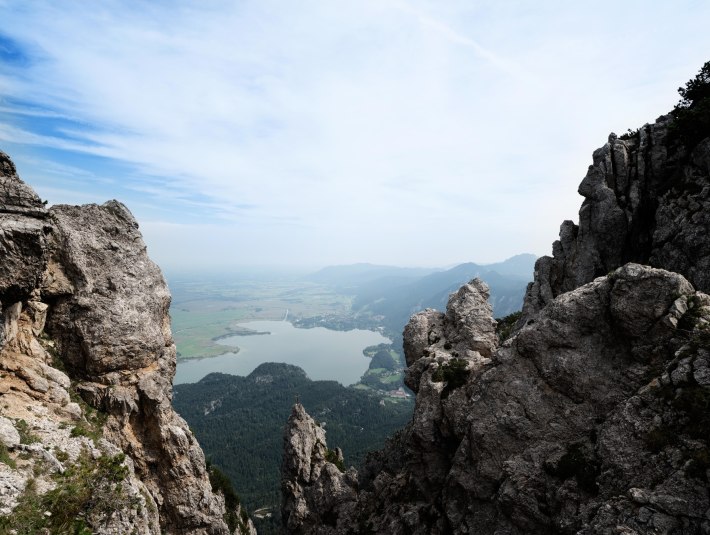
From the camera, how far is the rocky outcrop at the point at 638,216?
82.2ft

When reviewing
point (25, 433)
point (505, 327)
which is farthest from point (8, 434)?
point (505, 327)

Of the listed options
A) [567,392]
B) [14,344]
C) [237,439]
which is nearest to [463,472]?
[567,392]

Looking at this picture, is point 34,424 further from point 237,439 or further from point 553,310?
point 237,439

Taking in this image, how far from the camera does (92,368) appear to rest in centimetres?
2267

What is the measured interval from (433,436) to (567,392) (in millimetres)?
10648

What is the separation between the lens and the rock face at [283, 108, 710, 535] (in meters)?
13.5

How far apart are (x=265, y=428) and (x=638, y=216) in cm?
17253

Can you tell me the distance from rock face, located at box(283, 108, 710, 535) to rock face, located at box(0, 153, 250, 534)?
53.1 feet

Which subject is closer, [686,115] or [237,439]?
[686,115]

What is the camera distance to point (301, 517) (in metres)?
39.4

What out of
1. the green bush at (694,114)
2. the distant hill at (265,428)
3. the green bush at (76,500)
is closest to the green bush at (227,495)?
the green bush at (76,500)

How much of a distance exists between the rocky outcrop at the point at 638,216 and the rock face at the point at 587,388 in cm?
11

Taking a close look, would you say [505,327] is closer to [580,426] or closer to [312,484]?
[580,426]

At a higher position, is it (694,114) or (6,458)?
(694,114)
